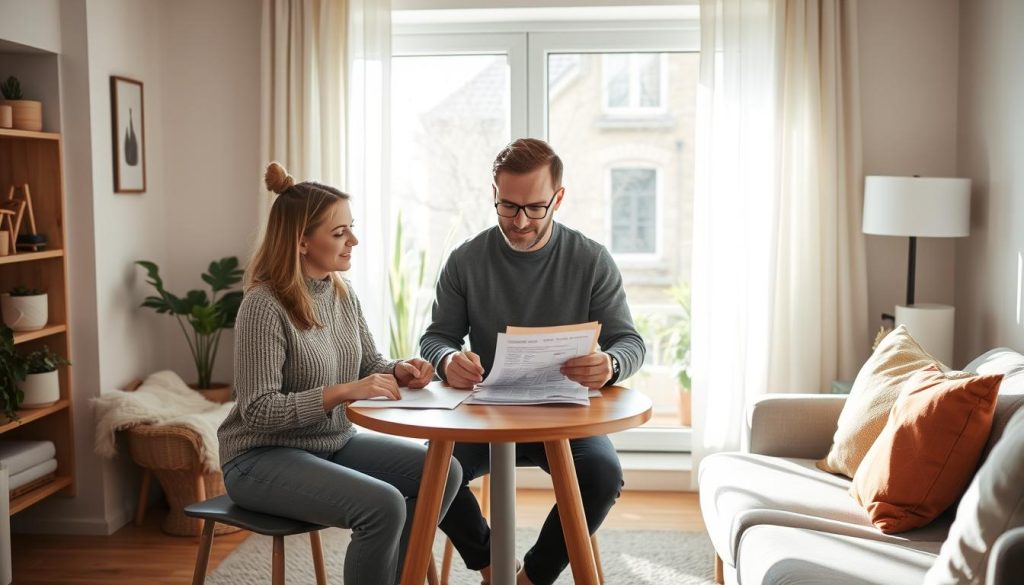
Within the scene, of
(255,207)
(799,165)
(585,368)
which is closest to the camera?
(585,368)

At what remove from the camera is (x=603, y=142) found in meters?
4.39

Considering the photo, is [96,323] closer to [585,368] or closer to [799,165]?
[585,368]

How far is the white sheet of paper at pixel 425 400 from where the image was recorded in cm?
223

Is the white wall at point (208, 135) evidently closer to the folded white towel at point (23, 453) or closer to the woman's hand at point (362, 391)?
the folded white towel at point (23, 453)

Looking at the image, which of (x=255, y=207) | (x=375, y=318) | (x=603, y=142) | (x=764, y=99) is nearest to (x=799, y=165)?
(x=764, y=99)

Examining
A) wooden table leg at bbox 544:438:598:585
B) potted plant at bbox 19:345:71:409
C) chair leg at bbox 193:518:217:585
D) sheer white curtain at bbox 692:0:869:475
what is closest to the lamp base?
sheer white curtain at bbox 692:0:869:475

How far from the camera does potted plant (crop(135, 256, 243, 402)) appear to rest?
3.89 m

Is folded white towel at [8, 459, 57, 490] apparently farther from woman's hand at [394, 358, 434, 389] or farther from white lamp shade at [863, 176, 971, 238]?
white lamp shade at [863, 176, 971, 238]

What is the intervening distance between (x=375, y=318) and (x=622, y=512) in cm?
128

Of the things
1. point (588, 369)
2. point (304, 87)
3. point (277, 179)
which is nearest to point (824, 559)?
point (588, 369)

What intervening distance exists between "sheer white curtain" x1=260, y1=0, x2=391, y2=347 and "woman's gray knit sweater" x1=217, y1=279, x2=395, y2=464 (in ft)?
4.67

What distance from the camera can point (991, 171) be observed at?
3.53 metres

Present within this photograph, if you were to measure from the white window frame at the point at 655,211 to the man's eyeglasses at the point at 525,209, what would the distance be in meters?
1.83

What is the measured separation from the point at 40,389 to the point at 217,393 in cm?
75
